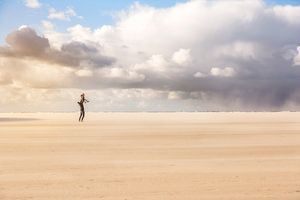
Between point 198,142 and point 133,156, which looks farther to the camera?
point 198,142

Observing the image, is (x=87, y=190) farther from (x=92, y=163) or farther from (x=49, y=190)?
(x=92, y=163)

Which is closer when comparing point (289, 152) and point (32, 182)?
point (32, 182)

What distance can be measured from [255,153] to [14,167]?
7059mm

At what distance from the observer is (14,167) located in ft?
36.0

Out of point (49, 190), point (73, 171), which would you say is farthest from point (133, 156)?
point (49, 190)

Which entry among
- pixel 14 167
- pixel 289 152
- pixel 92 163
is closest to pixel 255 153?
pixel 289 152

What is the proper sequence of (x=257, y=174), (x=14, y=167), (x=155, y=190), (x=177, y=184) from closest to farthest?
(x=155, y=190) → (x=177, y=184) → (x=257, y=174) → (x=14, y=167)

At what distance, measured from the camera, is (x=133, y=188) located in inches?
328

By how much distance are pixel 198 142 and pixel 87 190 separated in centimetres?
993

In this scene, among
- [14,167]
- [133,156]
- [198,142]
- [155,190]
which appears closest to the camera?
[155,190]

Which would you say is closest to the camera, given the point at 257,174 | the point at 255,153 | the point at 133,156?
the point at 257,174

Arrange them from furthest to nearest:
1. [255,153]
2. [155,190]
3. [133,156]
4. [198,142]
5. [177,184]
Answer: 1. [198,142]
2. [255,153]
3. [133,156]
4. [177,184]
5. [155,190]

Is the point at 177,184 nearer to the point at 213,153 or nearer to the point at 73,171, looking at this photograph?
the point at 73,171

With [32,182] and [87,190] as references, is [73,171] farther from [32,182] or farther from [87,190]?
[87,190]
